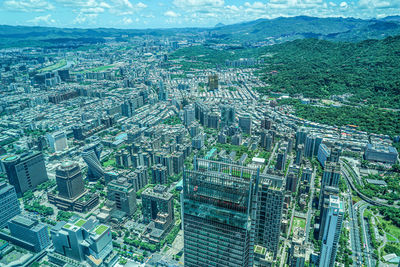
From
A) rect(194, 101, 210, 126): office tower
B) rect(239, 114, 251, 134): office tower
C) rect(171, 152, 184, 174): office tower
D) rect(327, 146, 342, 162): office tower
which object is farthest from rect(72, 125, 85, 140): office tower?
rect(327, 146, 342, 162): office tower

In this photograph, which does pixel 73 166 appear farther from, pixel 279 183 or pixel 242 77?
pixel 242 77

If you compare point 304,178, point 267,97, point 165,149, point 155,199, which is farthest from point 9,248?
point 267,97

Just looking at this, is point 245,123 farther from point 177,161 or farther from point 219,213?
point 219,213

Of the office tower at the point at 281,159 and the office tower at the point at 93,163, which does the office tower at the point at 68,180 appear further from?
the office tower at the point at 281,159

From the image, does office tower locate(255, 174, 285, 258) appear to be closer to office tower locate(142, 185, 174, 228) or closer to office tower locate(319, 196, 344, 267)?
office tower locate(319, 196, 344, 267)

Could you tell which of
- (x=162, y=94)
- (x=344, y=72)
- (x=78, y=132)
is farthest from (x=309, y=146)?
(x=344, y=72)
